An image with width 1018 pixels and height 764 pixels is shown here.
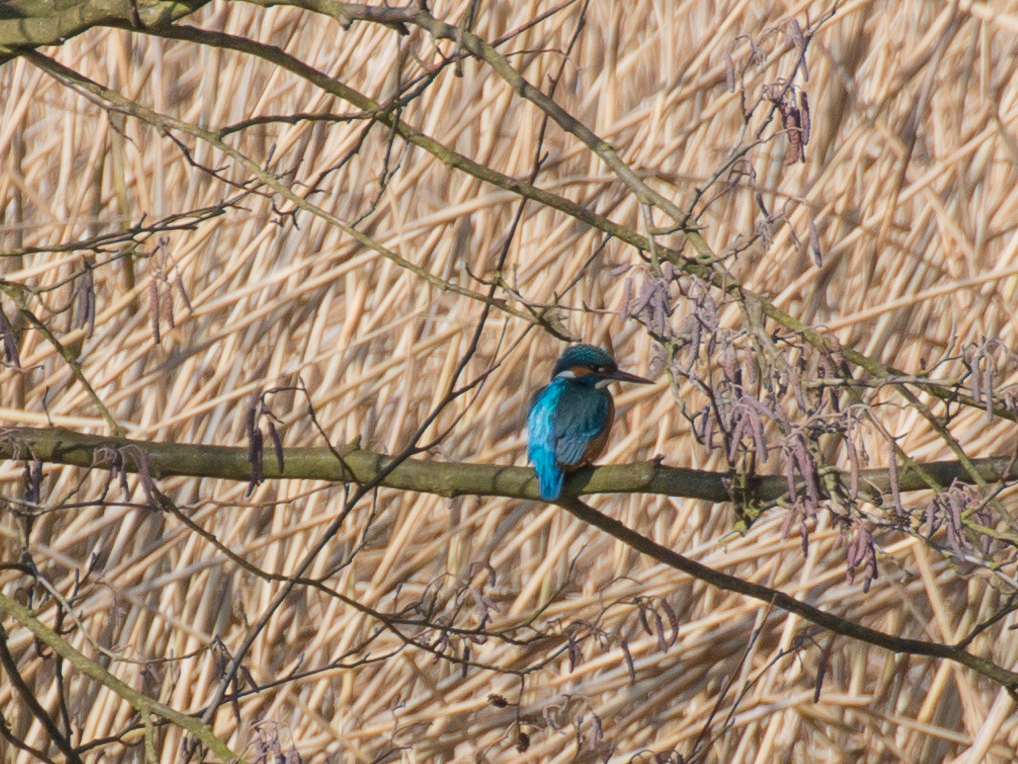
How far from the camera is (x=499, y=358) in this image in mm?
3199

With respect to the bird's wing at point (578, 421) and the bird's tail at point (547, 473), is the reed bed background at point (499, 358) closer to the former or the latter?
the bird's wing at point (578, 421)

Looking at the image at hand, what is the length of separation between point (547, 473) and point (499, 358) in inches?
29.0

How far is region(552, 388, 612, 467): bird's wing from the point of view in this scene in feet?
8.66

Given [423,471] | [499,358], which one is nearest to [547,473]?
[423,471]

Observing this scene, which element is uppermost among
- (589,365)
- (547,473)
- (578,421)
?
(589,365)

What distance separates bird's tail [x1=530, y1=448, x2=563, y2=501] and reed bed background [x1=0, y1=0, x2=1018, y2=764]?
68 centimetres

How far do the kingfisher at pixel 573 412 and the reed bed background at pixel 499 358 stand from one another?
0.89 feet

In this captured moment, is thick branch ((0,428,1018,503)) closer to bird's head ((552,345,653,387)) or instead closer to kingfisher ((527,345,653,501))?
kingfisher ((527,345,653,501))

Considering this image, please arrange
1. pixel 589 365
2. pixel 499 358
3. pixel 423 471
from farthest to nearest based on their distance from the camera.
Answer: pixel 499 358 → pixel 589 365 → pixel 423 471

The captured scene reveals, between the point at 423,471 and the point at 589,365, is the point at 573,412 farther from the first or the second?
the point at 423,471

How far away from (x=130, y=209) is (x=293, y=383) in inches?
27.5

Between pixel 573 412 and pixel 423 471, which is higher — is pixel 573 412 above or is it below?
above

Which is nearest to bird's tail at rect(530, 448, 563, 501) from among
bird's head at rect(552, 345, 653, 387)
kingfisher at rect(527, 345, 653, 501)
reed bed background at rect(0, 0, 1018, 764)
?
kingfisher at rect(527, 345, 653, 501)

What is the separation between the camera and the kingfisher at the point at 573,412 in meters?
2.60
